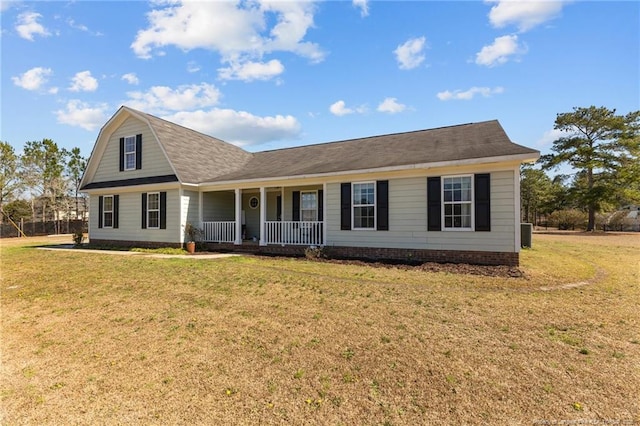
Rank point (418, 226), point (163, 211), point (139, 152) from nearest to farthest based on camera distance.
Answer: point (418, 226), point (163, 211), point (139, 152)

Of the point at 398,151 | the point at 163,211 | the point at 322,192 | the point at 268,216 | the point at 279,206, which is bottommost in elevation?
the point at 268,216

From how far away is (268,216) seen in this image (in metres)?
15.7

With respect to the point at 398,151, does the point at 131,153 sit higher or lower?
higher

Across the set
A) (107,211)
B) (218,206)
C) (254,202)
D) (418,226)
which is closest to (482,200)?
(418,226)

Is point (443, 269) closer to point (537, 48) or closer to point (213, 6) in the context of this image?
point (537, 48)

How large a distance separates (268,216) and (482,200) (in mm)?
9510

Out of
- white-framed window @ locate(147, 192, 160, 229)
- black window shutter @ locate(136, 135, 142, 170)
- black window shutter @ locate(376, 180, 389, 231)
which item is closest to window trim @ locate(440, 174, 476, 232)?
black window shutter @ locate(376, 180, 389, 231)

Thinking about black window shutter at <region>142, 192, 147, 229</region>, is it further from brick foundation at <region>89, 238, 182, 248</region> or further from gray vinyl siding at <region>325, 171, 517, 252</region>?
gray vinyl siding at <region>325, 171, 517, 252</region>

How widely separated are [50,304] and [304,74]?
14023mm

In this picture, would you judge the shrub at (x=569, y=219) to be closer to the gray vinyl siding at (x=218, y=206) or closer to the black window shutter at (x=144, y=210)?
the gray vinyl siding at (x=218, y=206)

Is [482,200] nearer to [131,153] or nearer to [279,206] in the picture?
[279,206]

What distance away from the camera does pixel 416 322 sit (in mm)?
4766

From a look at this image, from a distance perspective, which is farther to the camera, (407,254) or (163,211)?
(163,211)

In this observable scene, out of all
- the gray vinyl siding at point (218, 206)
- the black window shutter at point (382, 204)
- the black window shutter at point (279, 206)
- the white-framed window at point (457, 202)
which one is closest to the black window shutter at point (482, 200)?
the white-framed window at point (457, 202)
